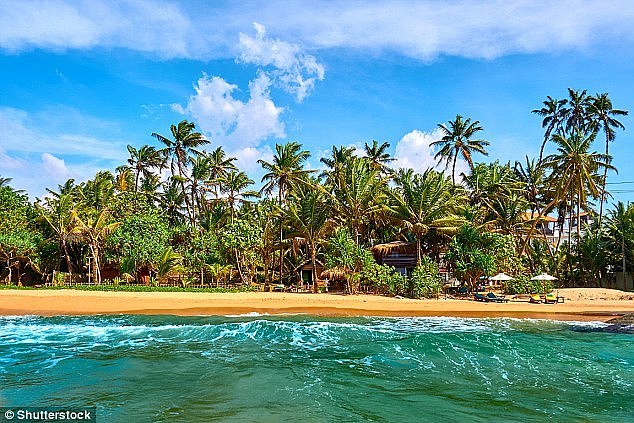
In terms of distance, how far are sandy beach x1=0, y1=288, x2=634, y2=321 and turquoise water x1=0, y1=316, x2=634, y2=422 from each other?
13.8 feet

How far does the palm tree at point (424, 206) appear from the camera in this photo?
32.5 metres

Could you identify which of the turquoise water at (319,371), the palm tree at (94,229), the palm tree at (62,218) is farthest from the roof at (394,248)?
the palm tree at (62,218)

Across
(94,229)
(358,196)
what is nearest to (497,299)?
(358,196)

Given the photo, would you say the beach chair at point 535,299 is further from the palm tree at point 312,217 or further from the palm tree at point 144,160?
the palm tree at point 144,160

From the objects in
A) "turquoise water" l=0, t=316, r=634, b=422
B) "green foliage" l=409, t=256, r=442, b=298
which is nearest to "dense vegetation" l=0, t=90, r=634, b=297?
"green foliage" l=409, t=256, r=442, b=298

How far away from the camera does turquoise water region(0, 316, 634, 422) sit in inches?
364

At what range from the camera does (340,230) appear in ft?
105

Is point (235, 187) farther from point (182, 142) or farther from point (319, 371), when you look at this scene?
point (319, 371)

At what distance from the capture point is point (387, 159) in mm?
50219

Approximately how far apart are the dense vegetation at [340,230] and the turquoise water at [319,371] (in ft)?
38.7

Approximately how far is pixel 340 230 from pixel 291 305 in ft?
23.4

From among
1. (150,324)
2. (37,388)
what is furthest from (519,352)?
(150,324)

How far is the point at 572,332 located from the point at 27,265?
37.7 m

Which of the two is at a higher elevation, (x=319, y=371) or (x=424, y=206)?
(x=424, y=206)
